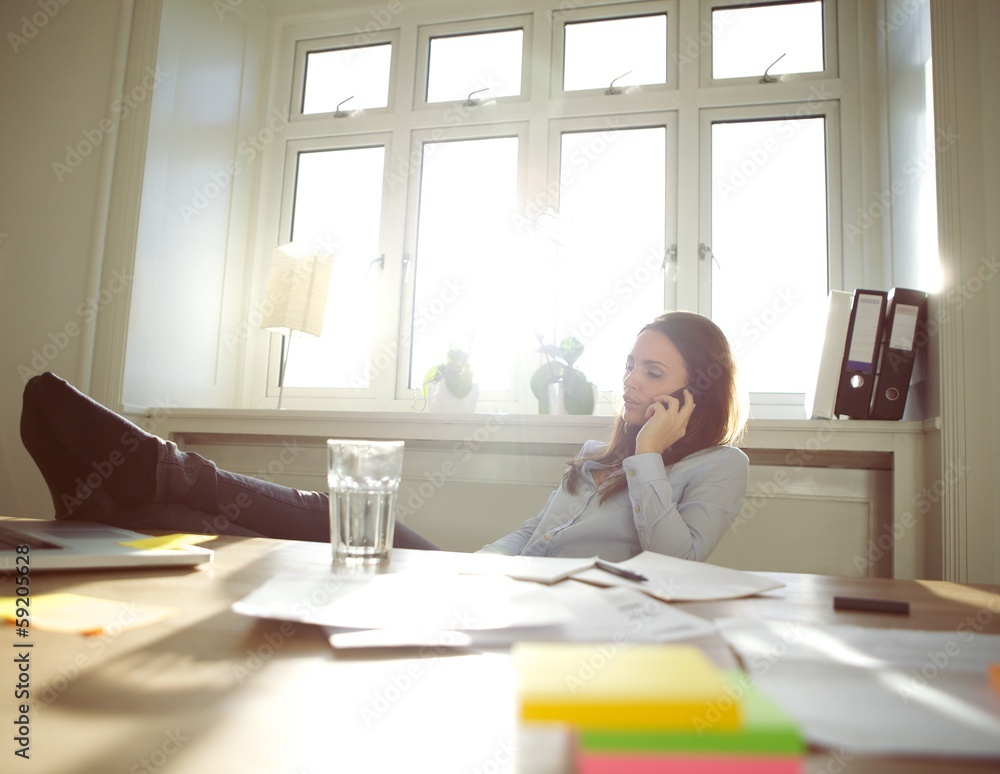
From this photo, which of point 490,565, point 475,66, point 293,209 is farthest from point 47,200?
point 490,565

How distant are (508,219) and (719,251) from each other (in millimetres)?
708

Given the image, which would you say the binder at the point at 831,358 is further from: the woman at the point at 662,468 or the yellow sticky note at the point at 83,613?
the yellow sticky note at the point at 83,613

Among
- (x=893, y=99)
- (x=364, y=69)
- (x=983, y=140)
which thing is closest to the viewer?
(x=983, y=140)

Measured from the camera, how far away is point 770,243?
7.42 feet

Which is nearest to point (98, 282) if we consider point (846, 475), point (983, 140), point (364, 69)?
point (364, 69)

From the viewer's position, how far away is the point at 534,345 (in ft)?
7.77

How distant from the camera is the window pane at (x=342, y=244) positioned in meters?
2.57

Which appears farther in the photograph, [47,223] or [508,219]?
[508,219]

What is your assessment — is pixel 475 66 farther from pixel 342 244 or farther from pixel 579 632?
pixel 579 632

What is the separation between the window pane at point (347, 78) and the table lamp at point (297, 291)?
31.0 inches

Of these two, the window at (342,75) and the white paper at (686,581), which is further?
the window at (342,75)

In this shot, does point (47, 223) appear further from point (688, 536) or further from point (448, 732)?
point (448, 732)

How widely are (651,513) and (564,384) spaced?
87 cm

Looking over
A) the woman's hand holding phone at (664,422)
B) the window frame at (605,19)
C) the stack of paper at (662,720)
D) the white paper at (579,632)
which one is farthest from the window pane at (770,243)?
the stack of paper at (662,720)
